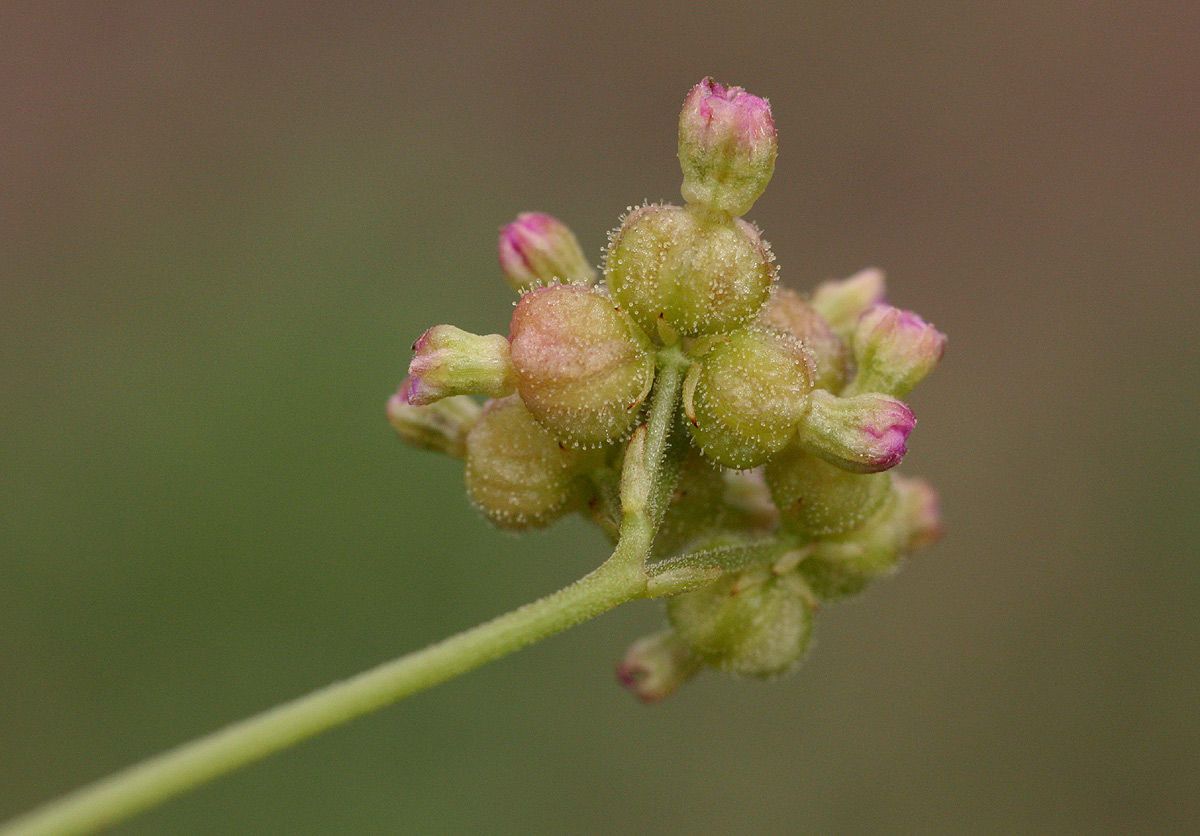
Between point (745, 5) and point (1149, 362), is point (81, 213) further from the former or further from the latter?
point (1149, 362)

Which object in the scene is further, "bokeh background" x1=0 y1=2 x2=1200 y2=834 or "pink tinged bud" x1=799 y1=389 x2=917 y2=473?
"bokeh background" x1=0 y1=2 x2=1200 y2=834

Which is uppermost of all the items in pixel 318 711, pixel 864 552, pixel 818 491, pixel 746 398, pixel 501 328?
pixel 501 328

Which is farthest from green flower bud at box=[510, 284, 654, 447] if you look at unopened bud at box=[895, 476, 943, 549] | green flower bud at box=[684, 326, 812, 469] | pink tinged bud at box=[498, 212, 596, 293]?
unopened bud at box=[895, 476, 943, 549]

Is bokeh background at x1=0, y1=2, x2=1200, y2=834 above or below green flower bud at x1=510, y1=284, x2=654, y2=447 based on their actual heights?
above

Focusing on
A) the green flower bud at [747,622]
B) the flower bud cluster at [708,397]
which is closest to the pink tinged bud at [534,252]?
the flower bud cluster at [708,397]

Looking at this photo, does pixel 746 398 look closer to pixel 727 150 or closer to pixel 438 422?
pixel 727 150

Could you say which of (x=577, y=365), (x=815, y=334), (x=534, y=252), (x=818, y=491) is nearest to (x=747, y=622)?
(x=818, y=491)

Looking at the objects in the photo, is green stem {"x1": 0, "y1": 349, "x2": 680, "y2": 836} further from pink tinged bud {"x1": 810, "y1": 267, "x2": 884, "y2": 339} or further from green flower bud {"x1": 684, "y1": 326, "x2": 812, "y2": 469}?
pink tinged bud {"x1": 810, "y1": 267, "x2": 884, "y2": 339}
